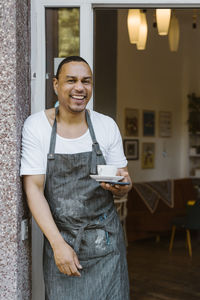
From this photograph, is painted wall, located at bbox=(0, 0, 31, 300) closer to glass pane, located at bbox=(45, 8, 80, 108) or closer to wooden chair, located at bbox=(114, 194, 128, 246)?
glass pane, located at bbox=(45, 8, 80, 108)

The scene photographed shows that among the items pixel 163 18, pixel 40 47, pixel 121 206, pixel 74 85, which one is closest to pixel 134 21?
pixel 163 18

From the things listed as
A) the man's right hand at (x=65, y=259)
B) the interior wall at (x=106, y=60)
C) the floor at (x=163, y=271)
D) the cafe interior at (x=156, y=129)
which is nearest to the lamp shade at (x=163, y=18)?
the cafe interior at (x=156, y=129)

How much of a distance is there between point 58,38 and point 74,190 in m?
1.00

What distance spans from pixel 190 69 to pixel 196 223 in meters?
3.92

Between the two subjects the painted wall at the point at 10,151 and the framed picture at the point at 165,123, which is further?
the framed picture at the point at 165,123

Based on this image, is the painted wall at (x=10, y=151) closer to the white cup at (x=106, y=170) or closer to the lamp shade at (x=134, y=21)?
the white cup at (x=106, y=170)

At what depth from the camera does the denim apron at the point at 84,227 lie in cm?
227

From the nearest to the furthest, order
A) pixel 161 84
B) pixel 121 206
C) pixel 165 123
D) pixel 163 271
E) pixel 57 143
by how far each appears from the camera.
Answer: pixel 57 143 → pixel 163 271 → pixel 121 206 → pixel 161 84 → pixel 165 123

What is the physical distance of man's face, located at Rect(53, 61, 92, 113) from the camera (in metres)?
2.21

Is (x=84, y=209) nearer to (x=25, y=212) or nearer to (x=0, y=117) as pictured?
(x=25, y=212)

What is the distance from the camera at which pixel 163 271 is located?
566 cm

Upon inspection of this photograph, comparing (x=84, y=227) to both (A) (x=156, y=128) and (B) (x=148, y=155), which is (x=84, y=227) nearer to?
(B) (x=148, y=155)

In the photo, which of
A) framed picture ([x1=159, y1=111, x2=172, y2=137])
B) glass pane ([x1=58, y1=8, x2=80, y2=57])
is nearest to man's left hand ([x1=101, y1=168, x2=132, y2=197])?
glass pane ([x1=58, y1=8, x2=80, y2=57])

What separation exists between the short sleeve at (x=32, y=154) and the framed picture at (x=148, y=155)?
6.43m
